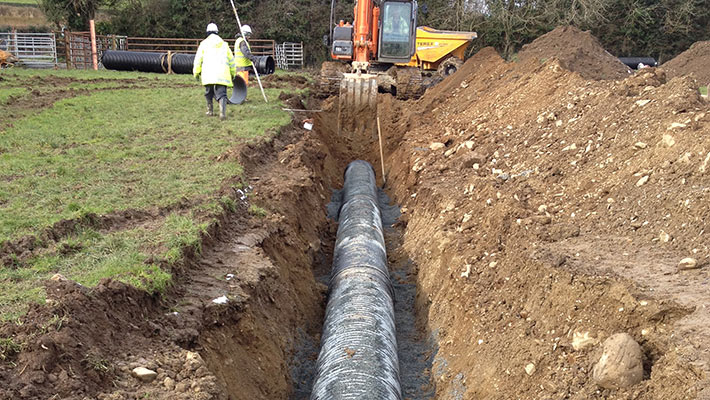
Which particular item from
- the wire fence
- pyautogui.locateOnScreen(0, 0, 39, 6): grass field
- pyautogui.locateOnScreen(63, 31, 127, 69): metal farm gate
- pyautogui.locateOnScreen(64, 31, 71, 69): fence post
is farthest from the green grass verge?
pyautogui.locateOnScreen(64, 31, 71, 69): fence post

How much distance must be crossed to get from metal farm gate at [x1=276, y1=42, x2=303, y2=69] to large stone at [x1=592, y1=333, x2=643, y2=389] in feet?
103

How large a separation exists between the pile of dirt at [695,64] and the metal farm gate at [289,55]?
65.2 ft

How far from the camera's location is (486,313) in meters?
6.39

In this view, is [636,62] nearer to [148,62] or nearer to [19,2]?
[148,62]

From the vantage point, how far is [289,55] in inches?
1410

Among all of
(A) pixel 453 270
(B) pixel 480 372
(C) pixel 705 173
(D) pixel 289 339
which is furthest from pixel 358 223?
(C) pixel 705 173

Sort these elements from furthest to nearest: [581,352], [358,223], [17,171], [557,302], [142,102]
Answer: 1. [142,102]
2. [358,223]
3. [17,171]
4. [557,302]
5. [581,352]

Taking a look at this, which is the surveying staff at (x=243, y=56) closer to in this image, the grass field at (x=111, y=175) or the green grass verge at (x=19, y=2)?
the grass field at (x=111, y=175)

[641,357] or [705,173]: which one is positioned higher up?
[705,173]

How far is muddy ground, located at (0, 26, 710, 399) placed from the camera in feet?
14.5

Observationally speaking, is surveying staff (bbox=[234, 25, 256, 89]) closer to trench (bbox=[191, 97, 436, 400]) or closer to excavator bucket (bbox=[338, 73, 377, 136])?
excavator bucket (bbox=[338, 73, 377, 136])

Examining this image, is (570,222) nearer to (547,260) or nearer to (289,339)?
(547,260)

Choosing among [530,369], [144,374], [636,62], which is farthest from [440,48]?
[144,374]

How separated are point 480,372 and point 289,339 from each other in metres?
2.24
